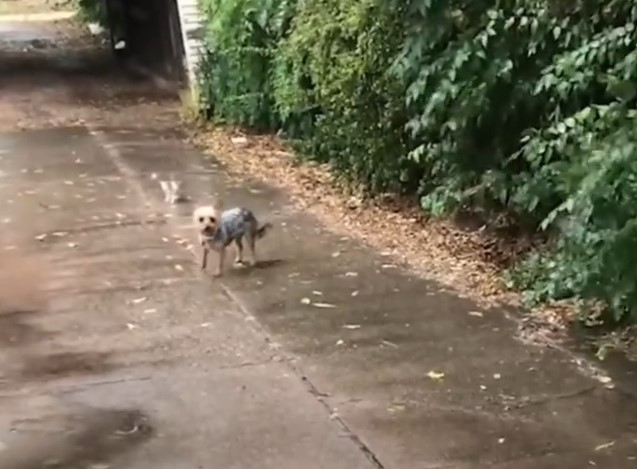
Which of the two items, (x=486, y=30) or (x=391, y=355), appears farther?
(x=486, y=30)

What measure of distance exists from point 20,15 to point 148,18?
1234cm

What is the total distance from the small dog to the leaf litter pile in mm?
881

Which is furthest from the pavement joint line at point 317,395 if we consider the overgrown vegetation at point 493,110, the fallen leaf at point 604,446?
the overgrown vegetation at point 493,110

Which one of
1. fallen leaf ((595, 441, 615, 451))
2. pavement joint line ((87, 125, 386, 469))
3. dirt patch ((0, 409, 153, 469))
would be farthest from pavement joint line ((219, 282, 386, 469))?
fallen leaf ((595, 441, 615, 451))

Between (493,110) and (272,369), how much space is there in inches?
95.1

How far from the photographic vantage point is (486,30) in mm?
7328

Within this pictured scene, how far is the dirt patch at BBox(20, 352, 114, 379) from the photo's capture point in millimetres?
6027

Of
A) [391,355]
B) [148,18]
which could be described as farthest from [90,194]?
[148,18]

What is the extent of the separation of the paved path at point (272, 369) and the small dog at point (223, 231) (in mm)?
164

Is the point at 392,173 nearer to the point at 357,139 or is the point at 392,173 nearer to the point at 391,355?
the point at 357,139

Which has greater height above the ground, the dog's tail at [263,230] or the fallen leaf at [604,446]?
the fallen leaf at [604,446]

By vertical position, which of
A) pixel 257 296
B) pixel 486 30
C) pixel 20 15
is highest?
pixel 486 30

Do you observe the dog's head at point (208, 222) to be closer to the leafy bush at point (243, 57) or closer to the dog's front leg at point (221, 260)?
the dog's front leg at point (221, 260)

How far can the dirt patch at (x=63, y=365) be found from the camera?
19.8 ft
